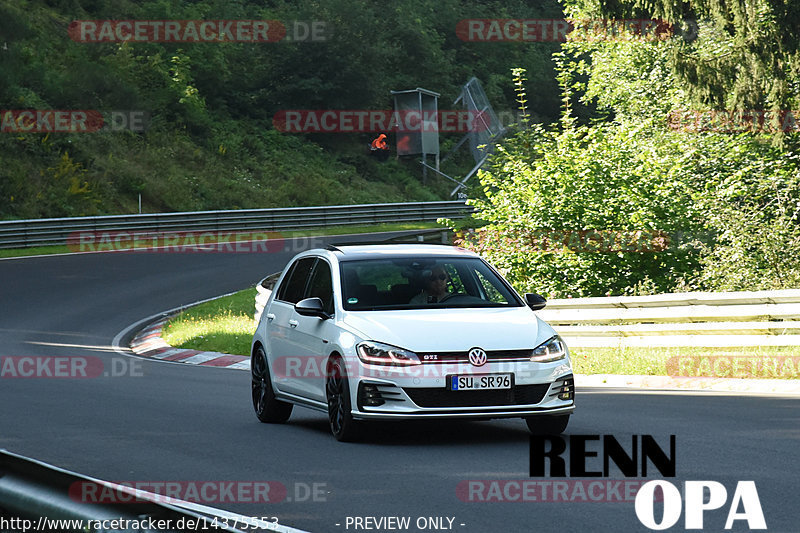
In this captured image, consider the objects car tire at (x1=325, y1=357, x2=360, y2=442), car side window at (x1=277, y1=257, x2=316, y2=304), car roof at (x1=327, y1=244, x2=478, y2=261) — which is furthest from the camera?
car side window at (x1=277, y1=257, x2=316, y2=304)

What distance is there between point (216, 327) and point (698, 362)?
11679 millimetres

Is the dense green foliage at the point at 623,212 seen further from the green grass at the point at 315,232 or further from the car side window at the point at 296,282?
the green grass at the point at 315,232

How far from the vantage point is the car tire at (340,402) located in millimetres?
10164

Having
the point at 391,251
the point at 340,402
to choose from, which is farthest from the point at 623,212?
the point at 340,402

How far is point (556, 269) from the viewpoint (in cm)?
2422

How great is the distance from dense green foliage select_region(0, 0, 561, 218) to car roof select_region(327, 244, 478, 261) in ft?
108

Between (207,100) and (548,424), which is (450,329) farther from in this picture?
(207,100)

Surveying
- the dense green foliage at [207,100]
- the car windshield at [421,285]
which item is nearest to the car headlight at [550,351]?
the car windshield at [421,285]

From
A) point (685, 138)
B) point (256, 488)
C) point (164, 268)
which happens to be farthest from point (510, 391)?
point (164, 268)

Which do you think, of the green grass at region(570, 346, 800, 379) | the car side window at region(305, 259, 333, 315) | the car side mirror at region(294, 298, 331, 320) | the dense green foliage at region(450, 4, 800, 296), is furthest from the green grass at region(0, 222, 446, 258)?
the car side mirror at region(294, 298, 331, 320)

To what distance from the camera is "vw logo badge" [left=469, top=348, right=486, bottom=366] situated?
9742 millimetres

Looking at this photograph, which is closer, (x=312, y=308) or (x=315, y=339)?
(x=312, y=308)

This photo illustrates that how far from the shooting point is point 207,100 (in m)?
60.0

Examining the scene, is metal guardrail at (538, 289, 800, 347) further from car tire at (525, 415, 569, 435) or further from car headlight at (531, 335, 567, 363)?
car headlight at (531, 335, 567, 363)
